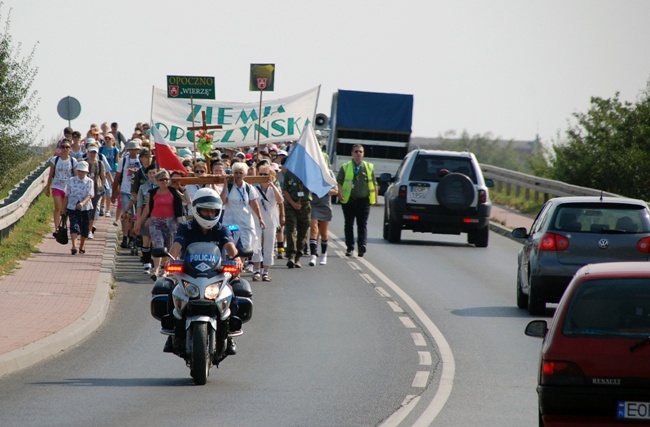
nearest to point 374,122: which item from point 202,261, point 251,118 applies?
point 251,118

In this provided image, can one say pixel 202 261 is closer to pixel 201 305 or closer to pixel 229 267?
pixel 229 267

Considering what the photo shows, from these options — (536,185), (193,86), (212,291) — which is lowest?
(536,185)

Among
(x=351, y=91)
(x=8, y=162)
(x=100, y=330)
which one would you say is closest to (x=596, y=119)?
(x=351, y=91)

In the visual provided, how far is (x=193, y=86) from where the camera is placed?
79.9 ft

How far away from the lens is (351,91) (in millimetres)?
45812

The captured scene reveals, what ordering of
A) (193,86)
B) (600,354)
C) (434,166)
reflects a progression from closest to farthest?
(600,354) → (193,86) → (434,166)

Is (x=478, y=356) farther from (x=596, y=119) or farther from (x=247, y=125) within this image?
(x=596, y=119)

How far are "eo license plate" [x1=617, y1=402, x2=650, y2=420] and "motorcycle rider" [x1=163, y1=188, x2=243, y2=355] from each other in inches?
212

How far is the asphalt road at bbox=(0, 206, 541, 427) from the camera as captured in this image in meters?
11.2

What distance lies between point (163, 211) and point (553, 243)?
226 inches

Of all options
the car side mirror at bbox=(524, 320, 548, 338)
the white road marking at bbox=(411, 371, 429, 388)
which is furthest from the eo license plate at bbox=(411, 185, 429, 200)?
the car side mirror at bbox=(524, 320, 548, 338)

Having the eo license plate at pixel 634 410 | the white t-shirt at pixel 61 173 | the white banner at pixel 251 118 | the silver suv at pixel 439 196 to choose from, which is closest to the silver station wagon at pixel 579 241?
the eo license plate at pixel 634 410

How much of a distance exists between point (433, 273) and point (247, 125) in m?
9.13

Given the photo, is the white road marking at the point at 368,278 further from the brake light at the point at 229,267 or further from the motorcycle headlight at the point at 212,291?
the motorcycle headlight at the point at 212,291
